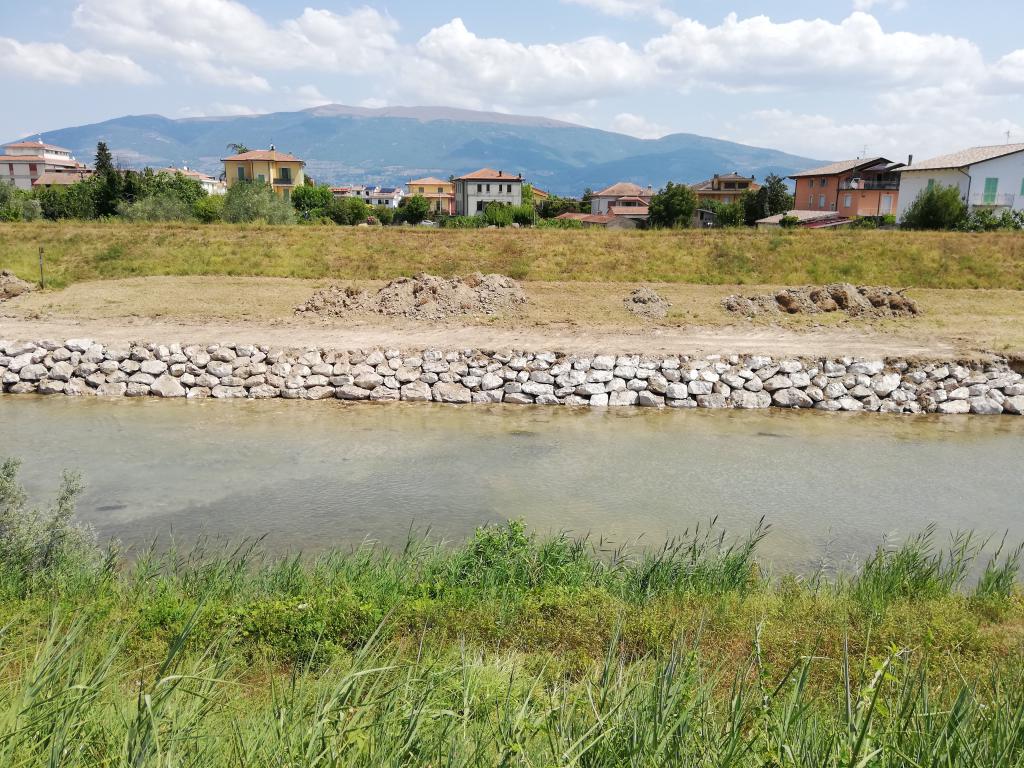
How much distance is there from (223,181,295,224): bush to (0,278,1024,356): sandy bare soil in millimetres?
16795

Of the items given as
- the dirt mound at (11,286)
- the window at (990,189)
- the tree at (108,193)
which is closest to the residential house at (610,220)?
the window at (990,189)

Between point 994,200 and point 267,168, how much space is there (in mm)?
83350

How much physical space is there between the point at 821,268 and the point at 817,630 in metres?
21.7

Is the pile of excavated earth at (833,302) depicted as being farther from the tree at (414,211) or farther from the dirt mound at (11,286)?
the tree at (414,211)

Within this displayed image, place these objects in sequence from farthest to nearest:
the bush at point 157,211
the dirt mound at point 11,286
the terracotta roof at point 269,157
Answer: the terracotta roof at point 269,157 → the bush at point 157,211 → the dirt mound at point 11,286

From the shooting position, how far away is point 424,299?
19969 mm

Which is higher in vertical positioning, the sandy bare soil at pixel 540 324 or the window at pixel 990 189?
the window at pixel 990 189

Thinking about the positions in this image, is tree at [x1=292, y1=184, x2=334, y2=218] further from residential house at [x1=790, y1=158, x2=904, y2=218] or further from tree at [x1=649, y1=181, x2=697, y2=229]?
residential house at [x1=790, y1=158, x2=904, y2=218]

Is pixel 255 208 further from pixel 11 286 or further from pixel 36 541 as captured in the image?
pixel 36 541

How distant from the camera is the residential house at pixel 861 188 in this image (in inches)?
2813

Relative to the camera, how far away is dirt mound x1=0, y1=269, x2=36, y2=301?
21.4m

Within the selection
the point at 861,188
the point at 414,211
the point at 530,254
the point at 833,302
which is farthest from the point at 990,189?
the point at 414,211

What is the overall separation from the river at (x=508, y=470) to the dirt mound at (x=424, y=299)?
521 centimetres

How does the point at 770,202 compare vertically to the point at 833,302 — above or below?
above
